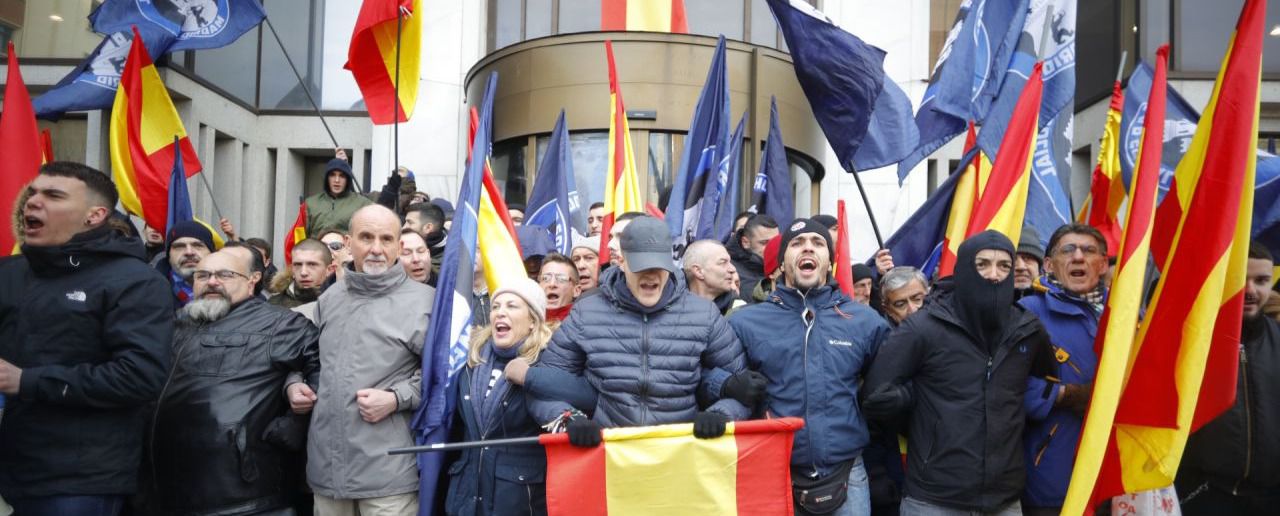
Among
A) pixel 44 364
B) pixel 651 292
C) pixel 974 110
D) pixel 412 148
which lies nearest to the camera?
pixel 44 364

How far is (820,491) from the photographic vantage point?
433 centimetres

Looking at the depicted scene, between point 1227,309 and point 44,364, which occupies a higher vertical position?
point 1227,309

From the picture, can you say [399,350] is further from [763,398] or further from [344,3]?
[344,3]

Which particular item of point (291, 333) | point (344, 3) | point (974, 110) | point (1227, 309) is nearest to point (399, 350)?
point (291, 333)

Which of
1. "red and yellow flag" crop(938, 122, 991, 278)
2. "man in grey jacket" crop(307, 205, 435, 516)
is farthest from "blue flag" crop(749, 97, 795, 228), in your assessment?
"man in grey jacket" crop(307, 205, 435, 516)

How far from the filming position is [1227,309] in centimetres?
416

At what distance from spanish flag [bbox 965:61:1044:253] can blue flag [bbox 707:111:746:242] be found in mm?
1797

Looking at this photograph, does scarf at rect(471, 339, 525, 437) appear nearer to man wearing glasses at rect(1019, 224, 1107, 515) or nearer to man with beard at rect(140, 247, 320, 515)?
man with beard at rect(140, 247, 320, 515)

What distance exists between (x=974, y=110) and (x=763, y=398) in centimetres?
367

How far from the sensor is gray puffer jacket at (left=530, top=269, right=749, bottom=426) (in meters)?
4.16

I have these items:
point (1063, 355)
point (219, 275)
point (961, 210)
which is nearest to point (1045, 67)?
point (961, 210)

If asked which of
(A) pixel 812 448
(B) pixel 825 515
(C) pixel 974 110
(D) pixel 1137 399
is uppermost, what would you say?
(C) pixel 974 110

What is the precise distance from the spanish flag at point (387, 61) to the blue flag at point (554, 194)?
1131 millimetres

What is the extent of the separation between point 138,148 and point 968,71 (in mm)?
6265
